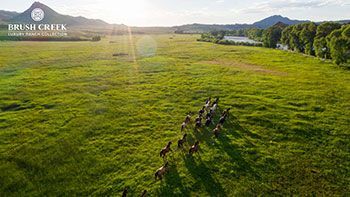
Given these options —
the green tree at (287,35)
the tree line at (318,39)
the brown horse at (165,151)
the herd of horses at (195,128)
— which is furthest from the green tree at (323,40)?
the brown horse at (165,151)

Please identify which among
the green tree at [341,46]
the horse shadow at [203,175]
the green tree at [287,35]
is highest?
the green tree at [287,35]

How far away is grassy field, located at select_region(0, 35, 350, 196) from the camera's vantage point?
18469mm

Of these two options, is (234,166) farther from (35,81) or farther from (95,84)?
(35,81)

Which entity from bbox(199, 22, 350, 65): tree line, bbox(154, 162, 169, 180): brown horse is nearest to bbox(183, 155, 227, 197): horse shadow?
bbox(154, 162, 169, 180): brown horse

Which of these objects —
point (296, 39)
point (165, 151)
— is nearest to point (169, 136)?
point (165, 151)

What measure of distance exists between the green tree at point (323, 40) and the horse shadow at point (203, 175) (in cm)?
5753

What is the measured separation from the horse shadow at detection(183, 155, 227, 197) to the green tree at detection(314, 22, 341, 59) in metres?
57.5

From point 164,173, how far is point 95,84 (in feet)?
93.2

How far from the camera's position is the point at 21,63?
204ft

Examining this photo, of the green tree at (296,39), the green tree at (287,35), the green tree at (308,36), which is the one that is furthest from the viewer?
the green tree at (287,35)

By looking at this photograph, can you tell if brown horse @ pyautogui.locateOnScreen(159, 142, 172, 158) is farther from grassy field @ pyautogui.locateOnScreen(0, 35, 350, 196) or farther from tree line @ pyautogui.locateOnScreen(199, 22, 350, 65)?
tree line @ pyautogui.locateOnScreen(199, 22, 350, 65)

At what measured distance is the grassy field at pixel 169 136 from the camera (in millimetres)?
18469

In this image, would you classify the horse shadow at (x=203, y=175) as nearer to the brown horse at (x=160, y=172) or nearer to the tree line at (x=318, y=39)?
the brown horse at (x=160, y=172)

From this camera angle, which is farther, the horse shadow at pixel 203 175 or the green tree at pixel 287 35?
the green tree at pixel 287 35
